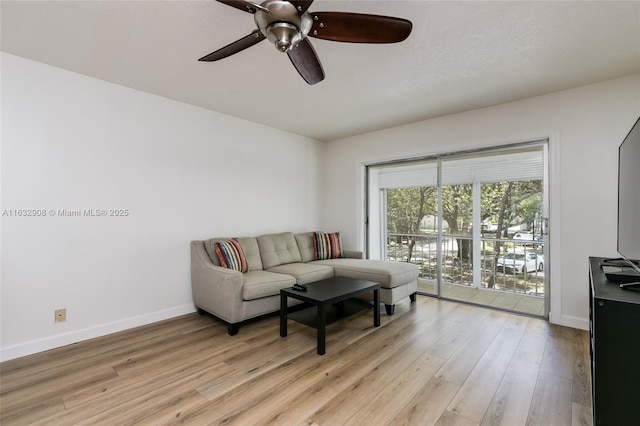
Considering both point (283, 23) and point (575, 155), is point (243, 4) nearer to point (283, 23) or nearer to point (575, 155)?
point (283, 23)

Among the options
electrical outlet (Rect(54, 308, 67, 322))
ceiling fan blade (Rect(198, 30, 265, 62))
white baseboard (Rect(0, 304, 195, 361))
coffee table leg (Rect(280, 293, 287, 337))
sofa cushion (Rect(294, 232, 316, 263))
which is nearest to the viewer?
ceiling fan blade (Rect(198, 30, 265, 62))

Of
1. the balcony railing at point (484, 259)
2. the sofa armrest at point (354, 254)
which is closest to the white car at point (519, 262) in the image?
the balcony railing at point (484, 259)

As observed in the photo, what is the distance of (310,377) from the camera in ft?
6.85

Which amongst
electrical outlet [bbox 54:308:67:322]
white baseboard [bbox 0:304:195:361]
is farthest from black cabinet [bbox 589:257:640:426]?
electrical outlet [bbox 54:308:67:322]

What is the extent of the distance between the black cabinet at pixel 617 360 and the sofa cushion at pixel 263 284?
7.95 feet

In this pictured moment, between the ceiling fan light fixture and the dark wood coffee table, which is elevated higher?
the ceiling fan light fixture

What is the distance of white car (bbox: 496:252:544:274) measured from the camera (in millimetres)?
4230

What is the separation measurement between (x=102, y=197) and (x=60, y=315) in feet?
3.57

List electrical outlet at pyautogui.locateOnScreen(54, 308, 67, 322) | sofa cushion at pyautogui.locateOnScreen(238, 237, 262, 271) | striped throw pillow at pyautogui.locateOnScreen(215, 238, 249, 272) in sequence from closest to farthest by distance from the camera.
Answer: electrical outlet at pyautogui.locateOnScreen(54, 308, 67, 322)
striped throw pillow at pyautogui.locateOnScreen(215, 238, 249, 272)
sofa cushion at pyautogui.locateOnScreen(238, 237, 262, 271)

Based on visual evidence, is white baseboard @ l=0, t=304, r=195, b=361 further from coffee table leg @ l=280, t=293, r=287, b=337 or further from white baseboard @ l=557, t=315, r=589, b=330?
white baseboard @ l=557, t=315, r=589, b=330

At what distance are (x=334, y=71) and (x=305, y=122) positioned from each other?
152cm

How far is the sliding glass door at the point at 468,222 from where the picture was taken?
4.02 m

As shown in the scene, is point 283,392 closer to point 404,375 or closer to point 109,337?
point 404,375

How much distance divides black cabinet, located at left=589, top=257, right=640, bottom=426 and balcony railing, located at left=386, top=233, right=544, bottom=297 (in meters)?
2.85
